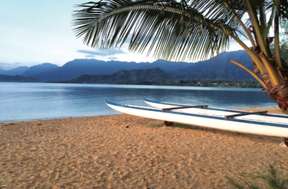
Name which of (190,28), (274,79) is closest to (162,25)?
(190,28)

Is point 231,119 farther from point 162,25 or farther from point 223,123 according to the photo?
point 162,25

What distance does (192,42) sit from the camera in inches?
181

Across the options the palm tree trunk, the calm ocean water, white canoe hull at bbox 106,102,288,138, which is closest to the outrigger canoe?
white canoe hull at bbox 106,102,288,138

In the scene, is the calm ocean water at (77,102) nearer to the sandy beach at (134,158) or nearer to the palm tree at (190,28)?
the sandy beach at (134,158)

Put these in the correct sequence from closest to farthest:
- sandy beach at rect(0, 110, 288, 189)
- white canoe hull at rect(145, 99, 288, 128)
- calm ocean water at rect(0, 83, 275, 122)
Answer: sandy beach at rect(0, 110, 288, 189) → white canoe hull at rect(145, 99, 288, 128) → calm ocean water at rect(0, 83, 275, 122)

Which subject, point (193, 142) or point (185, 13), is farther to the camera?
point (193, 142)

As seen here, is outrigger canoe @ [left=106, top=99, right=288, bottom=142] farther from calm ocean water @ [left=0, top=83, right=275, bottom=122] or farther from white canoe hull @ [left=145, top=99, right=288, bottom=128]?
calm ocean water @ [left=0, top=83, right=275, bottom=122]

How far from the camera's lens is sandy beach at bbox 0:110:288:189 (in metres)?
4.02

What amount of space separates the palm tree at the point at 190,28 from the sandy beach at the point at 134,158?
1.36 meters

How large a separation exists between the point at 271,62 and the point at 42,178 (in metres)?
3.33

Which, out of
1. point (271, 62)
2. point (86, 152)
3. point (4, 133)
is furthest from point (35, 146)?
point (271, 62)

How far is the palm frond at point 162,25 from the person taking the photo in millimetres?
4367

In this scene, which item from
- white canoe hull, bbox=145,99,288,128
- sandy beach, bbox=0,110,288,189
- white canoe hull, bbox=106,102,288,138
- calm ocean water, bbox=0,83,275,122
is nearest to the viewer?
sandy beach, bbox=0,110,288,189

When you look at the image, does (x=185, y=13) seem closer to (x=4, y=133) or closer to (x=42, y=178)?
(x=42, y=178)
